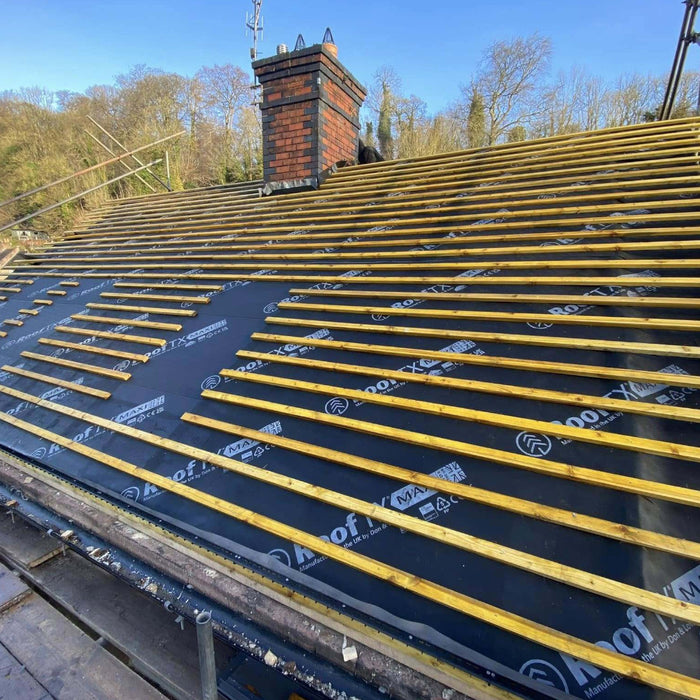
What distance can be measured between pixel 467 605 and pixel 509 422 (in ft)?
3.00

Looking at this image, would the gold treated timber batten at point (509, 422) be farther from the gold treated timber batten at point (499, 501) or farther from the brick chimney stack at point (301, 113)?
the brick chimney stack at point (301, 113)

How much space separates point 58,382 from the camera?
3.76 meters

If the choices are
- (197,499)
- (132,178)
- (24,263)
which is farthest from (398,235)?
(132,178)

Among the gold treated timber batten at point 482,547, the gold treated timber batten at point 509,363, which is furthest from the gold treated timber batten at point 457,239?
the gold treated timber batten at point 482,547

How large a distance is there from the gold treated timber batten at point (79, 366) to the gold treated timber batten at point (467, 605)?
163 centimetres

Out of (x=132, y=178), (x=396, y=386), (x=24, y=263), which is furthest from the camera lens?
(x=132, y=178)

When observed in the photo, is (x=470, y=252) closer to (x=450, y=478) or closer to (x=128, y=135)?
(x=450, y=478)

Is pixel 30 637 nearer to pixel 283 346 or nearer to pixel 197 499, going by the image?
pixel 197 499

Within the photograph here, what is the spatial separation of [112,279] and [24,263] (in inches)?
148

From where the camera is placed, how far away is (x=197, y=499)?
2236mm

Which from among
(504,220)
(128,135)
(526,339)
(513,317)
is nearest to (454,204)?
(504,220)

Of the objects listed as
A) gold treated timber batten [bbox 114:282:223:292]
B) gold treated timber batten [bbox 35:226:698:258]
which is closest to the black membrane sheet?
gold treated timber batten [bbox 35:226:698:258]

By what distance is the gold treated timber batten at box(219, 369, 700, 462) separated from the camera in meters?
1.71

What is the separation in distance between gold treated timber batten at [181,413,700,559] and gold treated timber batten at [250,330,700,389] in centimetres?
83
